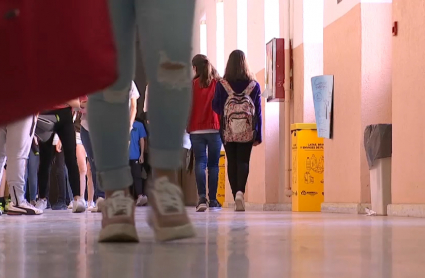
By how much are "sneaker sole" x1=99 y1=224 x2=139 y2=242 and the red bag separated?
142 centimetres

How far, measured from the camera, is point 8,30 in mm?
928

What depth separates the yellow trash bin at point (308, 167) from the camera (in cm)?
845

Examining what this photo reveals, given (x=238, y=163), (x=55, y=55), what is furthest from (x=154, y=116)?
(x=238, y=163)

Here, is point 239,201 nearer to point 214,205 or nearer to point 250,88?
point 214,205

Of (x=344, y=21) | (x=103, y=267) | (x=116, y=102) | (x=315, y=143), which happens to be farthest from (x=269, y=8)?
(x=103, y=267)

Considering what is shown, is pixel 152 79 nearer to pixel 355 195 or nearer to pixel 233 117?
pixel 355 195

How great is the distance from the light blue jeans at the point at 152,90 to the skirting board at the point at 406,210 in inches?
127

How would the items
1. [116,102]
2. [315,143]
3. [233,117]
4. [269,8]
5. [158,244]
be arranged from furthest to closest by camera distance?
1. [269,8]
2. [315,143]
3. [233,117]
4. [116,102]
5. [158,244]

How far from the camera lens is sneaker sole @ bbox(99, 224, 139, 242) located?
2.37 m

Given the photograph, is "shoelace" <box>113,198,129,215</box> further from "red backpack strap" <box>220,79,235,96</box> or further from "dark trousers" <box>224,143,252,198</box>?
"red backpack strap" <box>220,79,235,96</box>

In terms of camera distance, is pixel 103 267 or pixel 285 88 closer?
pixel 103 267

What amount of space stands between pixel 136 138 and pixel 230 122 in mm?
4500

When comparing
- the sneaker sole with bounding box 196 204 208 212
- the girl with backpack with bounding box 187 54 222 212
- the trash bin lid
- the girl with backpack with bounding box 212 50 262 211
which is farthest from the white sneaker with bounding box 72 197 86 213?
the trash bin lid

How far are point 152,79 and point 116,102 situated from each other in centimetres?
15
